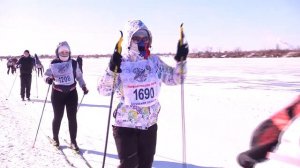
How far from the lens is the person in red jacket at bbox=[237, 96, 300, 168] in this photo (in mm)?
1643

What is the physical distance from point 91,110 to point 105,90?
7.24 metres

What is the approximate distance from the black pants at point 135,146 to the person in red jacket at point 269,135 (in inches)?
67.9

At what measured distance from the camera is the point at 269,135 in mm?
1694

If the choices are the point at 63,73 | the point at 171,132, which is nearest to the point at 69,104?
the point at 63,73

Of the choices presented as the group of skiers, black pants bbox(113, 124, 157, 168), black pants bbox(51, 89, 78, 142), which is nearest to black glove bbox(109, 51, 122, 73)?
the group of skiers

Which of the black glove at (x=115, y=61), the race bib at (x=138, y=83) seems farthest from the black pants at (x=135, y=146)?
the black glove at (x=115, y=61)

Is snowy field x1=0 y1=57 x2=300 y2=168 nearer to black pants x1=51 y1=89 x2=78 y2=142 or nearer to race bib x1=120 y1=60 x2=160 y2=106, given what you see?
black pants x1=51 y1=89 x2=78 y2=142

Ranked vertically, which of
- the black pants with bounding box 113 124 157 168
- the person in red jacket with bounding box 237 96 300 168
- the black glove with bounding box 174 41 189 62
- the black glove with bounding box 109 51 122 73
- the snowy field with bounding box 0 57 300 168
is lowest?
the snowy field with bounding box 0 57 300 168

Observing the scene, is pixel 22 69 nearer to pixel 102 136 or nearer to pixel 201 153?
pixel 102 136

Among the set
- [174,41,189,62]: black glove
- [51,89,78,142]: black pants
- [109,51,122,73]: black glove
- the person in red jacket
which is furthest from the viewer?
[51,89,78,142]: black pants

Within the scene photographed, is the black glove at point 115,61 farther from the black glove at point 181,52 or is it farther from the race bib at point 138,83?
the black glove at point 181,52

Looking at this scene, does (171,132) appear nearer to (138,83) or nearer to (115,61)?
(138,83)

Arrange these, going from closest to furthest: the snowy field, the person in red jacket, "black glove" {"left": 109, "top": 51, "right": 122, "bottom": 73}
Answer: the person in red jacket
"black glove" {"left": 109, "top": 51, "right": 122, "bottom": 73}
the snowy field

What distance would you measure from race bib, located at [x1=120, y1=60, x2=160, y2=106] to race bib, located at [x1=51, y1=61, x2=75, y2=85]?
314 cm
